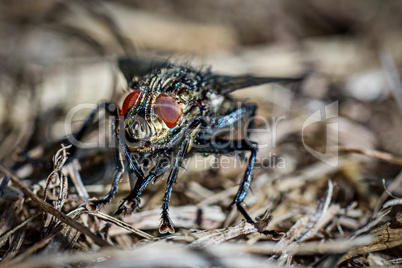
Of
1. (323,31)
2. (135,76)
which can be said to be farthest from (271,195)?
(323,31)

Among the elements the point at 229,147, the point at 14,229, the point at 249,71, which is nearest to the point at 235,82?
the point at 229,147

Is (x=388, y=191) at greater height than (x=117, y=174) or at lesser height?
lesser

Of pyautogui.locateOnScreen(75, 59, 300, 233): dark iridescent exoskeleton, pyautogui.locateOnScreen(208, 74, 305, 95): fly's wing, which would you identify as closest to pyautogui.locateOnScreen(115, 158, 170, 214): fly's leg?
pyautogui.locateOnScreen(75, 59, 300, 233): dark iridescent exoskeleton

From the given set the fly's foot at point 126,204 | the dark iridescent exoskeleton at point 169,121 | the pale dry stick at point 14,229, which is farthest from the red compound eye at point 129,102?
the pale dry stick at point 14,229

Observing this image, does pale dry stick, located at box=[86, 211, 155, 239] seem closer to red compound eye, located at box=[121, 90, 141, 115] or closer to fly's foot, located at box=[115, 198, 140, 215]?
fly's foot, located at box=[115, 198, 140, 215]

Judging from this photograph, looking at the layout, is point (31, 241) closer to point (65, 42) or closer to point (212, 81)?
point (212, 81)

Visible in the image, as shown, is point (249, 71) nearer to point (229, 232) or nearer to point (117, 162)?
point (117, 162)

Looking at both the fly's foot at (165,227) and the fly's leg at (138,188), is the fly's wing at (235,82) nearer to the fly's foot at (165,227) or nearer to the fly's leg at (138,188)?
the fly's leg at (138,188)

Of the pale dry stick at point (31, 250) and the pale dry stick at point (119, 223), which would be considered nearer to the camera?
the pale dry stick at point (31, 250)
